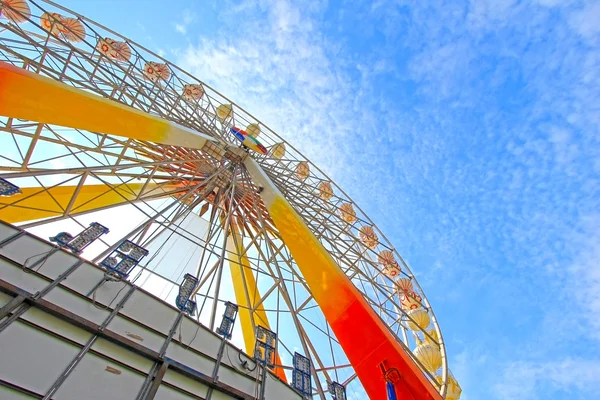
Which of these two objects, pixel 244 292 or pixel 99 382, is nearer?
pixel 99 382

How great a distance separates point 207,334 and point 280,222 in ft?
14.8

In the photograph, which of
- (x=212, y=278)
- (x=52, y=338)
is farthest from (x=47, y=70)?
(x=52, y=338)

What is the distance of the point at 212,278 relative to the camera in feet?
43.2

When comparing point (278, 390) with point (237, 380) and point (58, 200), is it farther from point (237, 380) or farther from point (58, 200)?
point (58, 200)

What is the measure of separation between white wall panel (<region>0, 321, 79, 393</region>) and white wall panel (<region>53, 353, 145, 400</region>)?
20 cm

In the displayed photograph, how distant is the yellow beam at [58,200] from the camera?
1259cm

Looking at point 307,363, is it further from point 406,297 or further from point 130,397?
point 406,297

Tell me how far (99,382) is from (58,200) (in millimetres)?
10240

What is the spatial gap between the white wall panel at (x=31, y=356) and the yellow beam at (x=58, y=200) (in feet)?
24.3

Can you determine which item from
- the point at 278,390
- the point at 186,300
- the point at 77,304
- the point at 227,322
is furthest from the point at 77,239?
the point at 278,390

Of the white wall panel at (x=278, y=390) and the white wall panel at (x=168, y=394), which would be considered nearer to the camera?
the white wall panel at (x=168, y=394)

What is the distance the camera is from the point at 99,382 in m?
5.14

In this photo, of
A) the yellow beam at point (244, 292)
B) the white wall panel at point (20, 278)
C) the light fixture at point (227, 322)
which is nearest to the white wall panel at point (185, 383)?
the light fixture at point (227, 322)

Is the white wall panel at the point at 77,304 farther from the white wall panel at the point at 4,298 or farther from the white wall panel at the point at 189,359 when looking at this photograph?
the white wall panel at the point at 189,359
